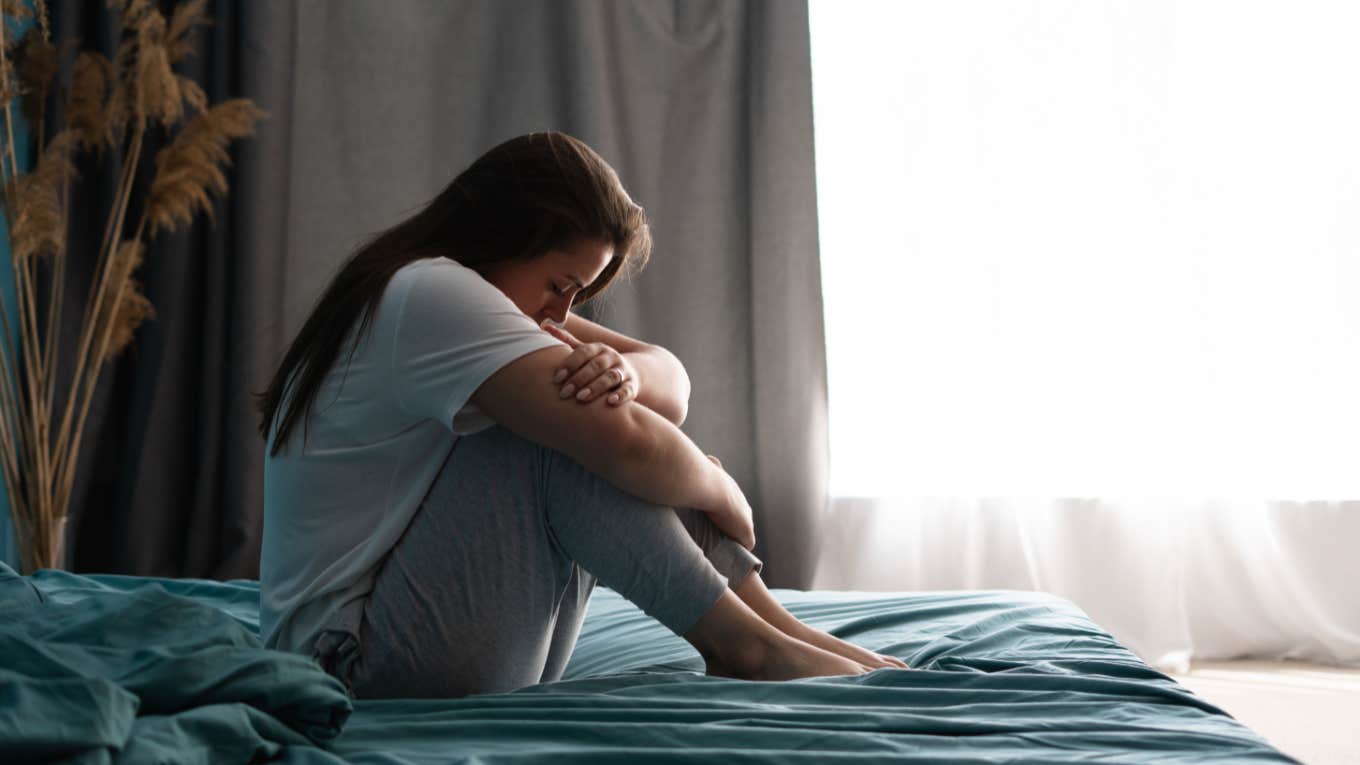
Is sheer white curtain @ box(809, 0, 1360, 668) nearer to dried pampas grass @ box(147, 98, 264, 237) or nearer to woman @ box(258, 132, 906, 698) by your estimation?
dried pampas grass @ box(147, 98, 264, 237)

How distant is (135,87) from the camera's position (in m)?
3.05

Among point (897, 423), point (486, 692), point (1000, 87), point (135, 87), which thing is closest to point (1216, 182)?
point (1000, 87)

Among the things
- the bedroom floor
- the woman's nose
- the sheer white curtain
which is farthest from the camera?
the sheer white curtain

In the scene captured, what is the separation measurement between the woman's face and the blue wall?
2.10 m

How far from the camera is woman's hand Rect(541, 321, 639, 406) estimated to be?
125 cm

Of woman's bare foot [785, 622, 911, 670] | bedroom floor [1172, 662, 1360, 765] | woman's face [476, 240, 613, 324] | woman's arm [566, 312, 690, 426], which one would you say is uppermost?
woman's face [476, 240, 613, 324]

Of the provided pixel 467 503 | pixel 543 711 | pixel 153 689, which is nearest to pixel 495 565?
pixel 467 503

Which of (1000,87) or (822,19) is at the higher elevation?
(822,19)

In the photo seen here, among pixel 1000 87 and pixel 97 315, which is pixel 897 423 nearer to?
pixel 1000 87

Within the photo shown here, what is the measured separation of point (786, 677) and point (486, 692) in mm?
321

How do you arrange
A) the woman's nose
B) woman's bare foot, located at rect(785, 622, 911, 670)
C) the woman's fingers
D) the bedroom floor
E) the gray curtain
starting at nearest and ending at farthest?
the woman's fingers < woman's bare foot, located at rect(785, 622, 911, 670) < the woman's nose < the bedroom floor < the gray curtain

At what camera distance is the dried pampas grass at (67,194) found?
2.92 m

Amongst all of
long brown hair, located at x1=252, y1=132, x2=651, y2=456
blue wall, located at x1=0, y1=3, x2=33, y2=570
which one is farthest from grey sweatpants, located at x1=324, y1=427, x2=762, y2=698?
blue wall, located at x1=0, y1=3, x2=33, y2=570

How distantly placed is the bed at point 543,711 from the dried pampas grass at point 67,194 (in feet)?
5.79
